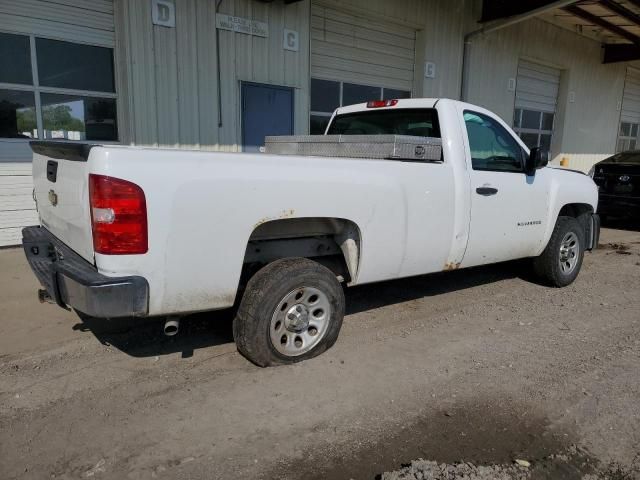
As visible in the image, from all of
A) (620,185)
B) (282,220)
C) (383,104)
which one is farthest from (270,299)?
(620,185)

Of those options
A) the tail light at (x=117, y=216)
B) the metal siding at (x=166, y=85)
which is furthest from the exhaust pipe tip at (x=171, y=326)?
the metal siding at (x=166, y=85)

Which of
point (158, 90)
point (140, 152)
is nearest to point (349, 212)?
point (140, 152)

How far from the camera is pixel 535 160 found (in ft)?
16.1

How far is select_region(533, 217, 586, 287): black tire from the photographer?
5605 mm

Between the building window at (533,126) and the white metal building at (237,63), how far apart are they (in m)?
0.10

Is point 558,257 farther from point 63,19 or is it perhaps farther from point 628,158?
point 63,19

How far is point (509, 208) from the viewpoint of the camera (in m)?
4.82

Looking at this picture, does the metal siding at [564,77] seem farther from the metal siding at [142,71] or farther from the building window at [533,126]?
the metal siding at [142,71]

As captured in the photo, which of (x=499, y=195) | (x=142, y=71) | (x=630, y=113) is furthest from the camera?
(x=630, y=113)

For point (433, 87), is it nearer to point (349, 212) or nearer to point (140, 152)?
point (349, 212)

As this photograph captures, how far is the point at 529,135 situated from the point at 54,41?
13357 millimetres

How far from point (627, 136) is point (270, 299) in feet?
69.8

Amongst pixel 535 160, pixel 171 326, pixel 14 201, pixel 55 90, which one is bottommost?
pixel 171 326

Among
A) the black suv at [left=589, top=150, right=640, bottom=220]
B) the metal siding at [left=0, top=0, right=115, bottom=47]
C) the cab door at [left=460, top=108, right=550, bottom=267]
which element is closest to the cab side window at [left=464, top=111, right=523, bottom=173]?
the cab door at [left=460, top=108, right=550, bottom=267]
